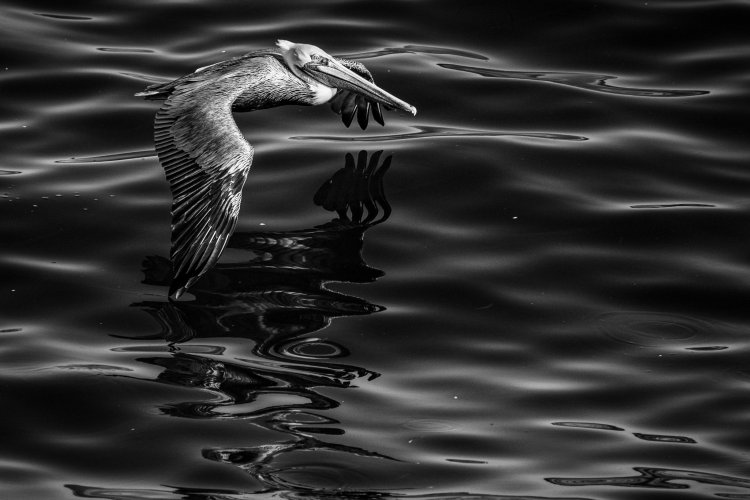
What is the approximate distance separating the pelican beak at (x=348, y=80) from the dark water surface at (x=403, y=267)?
45cm

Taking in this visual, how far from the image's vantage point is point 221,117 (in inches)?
384

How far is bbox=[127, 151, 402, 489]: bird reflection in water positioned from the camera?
781 centimetres

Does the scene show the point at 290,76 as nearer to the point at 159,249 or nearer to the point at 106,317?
the point at 159,249

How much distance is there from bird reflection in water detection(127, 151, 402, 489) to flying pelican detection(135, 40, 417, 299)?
364 millimetres

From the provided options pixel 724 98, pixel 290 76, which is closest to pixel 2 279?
pixel 290 76

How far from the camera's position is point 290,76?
35.9 feet

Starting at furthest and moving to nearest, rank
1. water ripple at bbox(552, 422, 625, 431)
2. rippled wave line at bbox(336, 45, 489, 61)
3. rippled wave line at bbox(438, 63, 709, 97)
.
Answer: rippled wave line at bbox(336, 45, 489, 61) < rippled wave line at bbox(438, 63, 709, 97) < water ripple at bbox(552, 422, 625, 431)

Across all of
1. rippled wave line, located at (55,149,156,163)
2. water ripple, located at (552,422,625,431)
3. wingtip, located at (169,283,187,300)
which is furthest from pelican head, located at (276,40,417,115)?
water ripple, located at (552,422,625,431)

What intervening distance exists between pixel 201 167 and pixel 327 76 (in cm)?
213

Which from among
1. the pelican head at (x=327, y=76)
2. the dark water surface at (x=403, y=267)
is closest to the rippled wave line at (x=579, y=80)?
the dark water surface at (x=403, y=267)

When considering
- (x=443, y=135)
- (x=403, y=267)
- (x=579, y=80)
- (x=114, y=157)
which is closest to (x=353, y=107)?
(x=443, y=135)

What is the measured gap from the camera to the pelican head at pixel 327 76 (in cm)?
1100

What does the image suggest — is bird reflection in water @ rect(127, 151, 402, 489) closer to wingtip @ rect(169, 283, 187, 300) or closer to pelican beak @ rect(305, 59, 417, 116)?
wingtip @ rect(169, 283, 187, 300)

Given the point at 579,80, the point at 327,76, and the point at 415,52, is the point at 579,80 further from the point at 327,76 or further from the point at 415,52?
the point at 327,76
